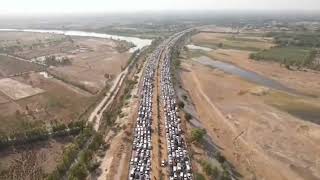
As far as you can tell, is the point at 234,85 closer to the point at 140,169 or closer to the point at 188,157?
the point at 188,157

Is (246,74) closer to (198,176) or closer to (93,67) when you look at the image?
(93,67)

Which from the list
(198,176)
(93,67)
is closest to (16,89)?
(93,67)

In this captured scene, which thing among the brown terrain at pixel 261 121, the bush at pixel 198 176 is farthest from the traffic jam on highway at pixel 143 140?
the brown terrain at pixel 261 121

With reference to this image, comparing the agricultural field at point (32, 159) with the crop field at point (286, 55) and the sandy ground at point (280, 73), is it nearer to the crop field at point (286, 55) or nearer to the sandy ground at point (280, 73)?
the sandy ground at point (280, 73)

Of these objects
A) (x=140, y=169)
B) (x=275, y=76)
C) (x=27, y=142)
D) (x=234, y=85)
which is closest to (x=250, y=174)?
(x=140, y=169)

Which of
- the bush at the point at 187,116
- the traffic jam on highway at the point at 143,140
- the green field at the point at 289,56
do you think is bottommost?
the bush at the point at 187,116

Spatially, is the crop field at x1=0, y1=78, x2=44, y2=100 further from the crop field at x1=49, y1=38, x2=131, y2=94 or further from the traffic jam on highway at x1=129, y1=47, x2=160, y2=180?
the traffic jam on highway at x1=129, y1=47, x2=160, y2=180
